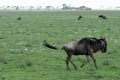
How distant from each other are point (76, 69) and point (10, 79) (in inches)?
121

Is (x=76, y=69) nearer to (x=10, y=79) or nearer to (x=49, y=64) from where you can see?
(x=49, y=64)

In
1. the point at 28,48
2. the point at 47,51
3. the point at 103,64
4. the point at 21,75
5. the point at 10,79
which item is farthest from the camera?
the point at 28,48

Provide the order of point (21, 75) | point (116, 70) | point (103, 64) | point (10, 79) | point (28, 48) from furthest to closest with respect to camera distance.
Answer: point (28, 48)
point (103, 64)
point (116, 70)
point (21, 75)
point (10, 79)

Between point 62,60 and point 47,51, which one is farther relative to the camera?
point 47,51

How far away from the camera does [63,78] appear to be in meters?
12.4

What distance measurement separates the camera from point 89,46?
14.3 meters

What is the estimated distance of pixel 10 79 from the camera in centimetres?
1220

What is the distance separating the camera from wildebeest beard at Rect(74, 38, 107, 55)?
14.2 meters

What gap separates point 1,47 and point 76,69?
8.75 metres

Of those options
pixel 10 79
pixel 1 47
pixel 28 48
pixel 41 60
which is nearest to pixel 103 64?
pixel 41 60

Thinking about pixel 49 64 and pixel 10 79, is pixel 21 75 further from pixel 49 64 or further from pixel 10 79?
pixel 49 64

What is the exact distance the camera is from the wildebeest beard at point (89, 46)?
14.2 meters

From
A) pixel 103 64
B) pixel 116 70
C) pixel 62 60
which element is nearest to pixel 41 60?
pixel 62 60

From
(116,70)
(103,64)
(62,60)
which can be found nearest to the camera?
(116,70)
